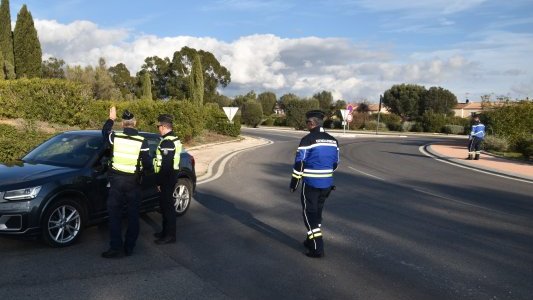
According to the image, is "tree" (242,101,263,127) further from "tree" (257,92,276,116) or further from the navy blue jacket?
the navy blue jacket

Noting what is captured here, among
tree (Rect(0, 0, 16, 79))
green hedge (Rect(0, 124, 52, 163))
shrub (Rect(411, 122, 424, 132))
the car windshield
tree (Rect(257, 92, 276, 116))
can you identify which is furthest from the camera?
tree (Rect(257, 92, 276, 116))

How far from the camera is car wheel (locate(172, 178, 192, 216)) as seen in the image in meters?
7.61

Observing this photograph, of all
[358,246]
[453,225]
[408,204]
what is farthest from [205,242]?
[408,204]

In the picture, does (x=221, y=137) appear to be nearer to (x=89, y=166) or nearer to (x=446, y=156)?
(x=446, y=156)

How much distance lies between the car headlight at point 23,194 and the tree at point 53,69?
48.6m

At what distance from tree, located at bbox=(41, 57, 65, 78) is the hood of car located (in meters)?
47.7

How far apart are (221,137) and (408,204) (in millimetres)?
19789

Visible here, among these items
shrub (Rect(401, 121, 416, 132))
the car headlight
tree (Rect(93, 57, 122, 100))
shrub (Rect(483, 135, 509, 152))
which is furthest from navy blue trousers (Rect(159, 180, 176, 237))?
shrub (Rect(401, 121, 416, 132))

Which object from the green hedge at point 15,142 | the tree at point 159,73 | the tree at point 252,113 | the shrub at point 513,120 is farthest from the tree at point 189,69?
the green hedge at point 15,142

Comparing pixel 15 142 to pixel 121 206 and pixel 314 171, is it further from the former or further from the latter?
pixel 314 171

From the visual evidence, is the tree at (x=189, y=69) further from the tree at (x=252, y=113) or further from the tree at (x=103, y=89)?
the tree at (x=103, y=89)

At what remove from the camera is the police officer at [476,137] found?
18.5 metres

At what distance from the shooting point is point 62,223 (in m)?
5.71

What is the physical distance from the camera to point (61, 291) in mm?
4398
